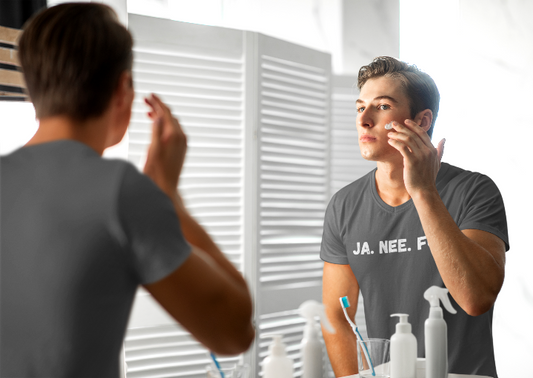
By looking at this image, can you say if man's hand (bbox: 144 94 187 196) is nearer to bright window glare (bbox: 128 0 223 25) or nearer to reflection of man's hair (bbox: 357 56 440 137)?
reflection of man's hair (bbox: 357 56 440 137)

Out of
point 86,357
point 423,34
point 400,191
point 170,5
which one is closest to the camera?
point 86,357

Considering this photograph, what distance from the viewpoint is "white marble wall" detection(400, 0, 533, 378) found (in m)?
2.03

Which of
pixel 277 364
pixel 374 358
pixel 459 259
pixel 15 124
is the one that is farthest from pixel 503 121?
pixel 15 124

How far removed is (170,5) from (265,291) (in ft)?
4.46

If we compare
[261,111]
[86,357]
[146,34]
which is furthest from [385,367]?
[146,34]

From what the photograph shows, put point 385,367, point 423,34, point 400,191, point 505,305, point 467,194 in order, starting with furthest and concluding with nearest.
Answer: point 423,34 < point 505,305 < point 400,191 < point 467,194 < point 385,367

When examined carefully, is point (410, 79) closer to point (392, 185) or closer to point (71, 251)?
point (392, 185)

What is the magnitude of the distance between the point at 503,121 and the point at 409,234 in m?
1.13

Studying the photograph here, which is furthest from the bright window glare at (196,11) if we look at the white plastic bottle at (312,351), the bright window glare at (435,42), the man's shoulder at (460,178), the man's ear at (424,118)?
the white plastic bottle at (312,351)

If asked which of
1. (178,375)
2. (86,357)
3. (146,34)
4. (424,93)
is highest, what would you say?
(146,34)

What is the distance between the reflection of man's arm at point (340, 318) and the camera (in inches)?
45.4

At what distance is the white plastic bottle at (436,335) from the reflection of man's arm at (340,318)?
0.22m

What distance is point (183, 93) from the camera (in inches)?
70.7

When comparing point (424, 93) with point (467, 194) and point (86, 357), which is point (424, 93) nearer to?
point (467, 194)
